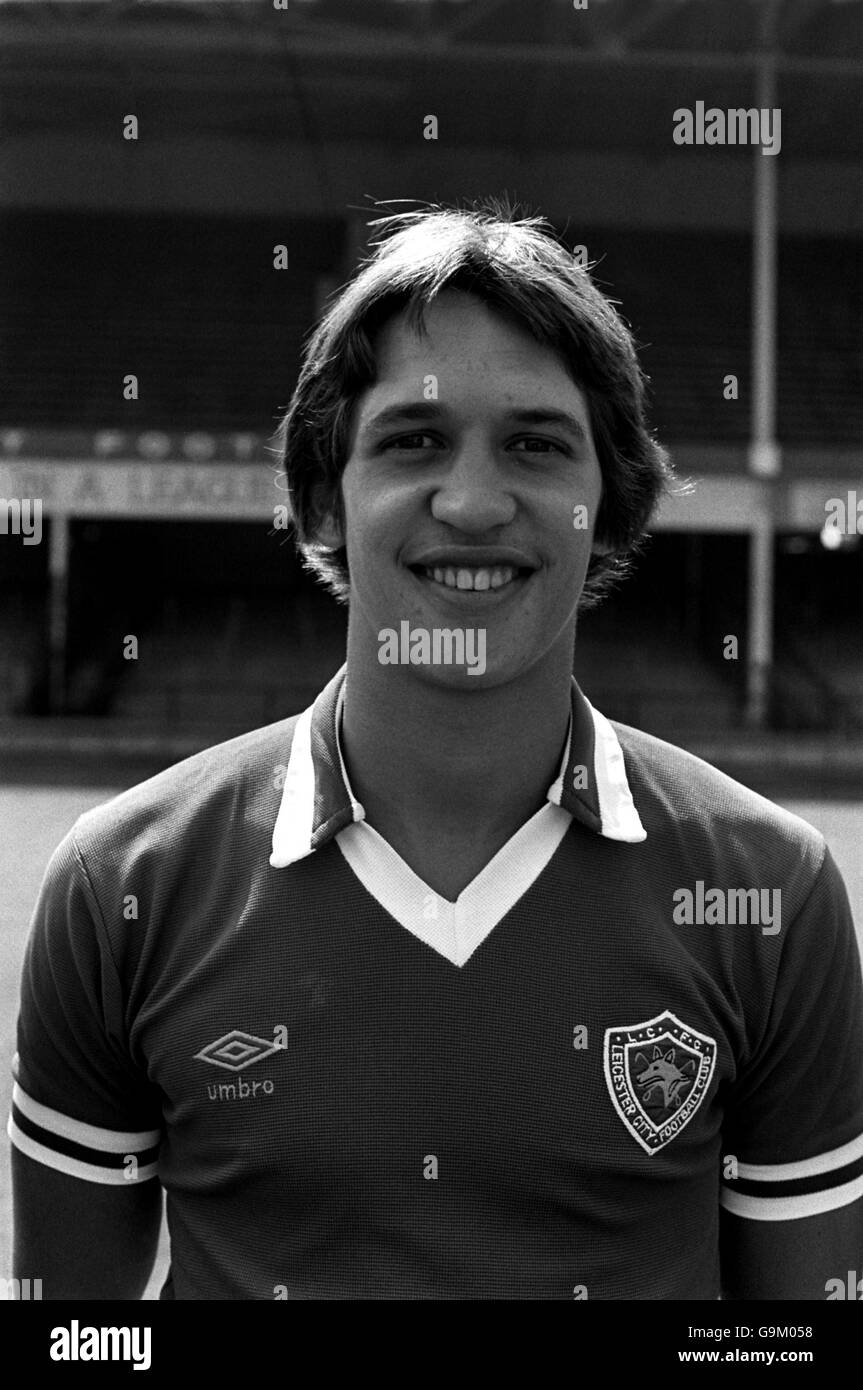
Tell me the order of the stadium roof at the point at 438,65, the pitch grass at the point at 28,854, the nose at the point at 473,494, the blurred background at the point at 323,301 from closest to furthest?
1. the nose at the point at 473,494
2. the pitch grass at the point at 28,854
3. the stadium roof at the point at 438,65
4. the blurred background at the point at 323,301

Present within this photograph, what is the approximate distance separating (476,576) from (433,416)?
0.16 m

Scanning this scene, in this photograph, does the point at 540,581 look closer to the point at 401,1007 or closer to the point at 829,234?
the point at 401,1007

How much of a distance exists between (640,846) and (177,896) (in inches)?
19.1

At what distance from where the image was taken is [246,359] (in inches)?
739

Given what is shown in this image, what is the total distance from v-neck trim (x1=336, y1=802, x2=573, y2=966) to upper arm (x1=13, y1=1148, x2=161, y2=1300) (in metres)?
0.45

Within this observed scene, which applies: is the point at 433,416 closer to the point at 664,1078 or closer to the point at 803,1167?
the point at 664,1078

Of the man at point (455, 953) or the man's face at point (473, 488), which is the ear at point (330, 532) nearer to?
the man at point (455, 953)

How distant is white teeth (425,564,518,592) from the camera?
1459 millimetres

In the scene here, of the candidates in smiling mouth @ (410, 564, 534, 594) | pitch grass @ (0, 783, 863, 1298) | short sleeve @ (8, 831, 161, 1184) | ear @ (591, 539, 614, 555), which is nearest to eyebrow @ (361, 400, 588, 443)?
smiling mouth @ (410, 564, 534, 594)

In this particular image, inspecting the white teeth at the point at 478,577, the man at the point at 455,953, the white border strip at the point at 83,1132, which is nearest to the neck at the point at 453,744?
the man at the point at 455,953

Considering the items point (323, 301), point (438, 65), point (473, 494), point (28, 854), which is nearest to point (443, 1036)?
point (473, 494)

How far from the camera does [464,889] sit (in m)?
1.53

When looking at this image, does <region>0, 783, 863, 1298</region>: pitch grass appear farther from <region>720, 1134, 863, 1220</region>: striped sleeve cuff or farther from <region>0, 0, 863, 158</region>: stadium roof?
<region>0, 0, 863, 158</region>: stadium roof

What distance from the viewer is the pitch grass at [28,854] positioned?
15.3 ft
